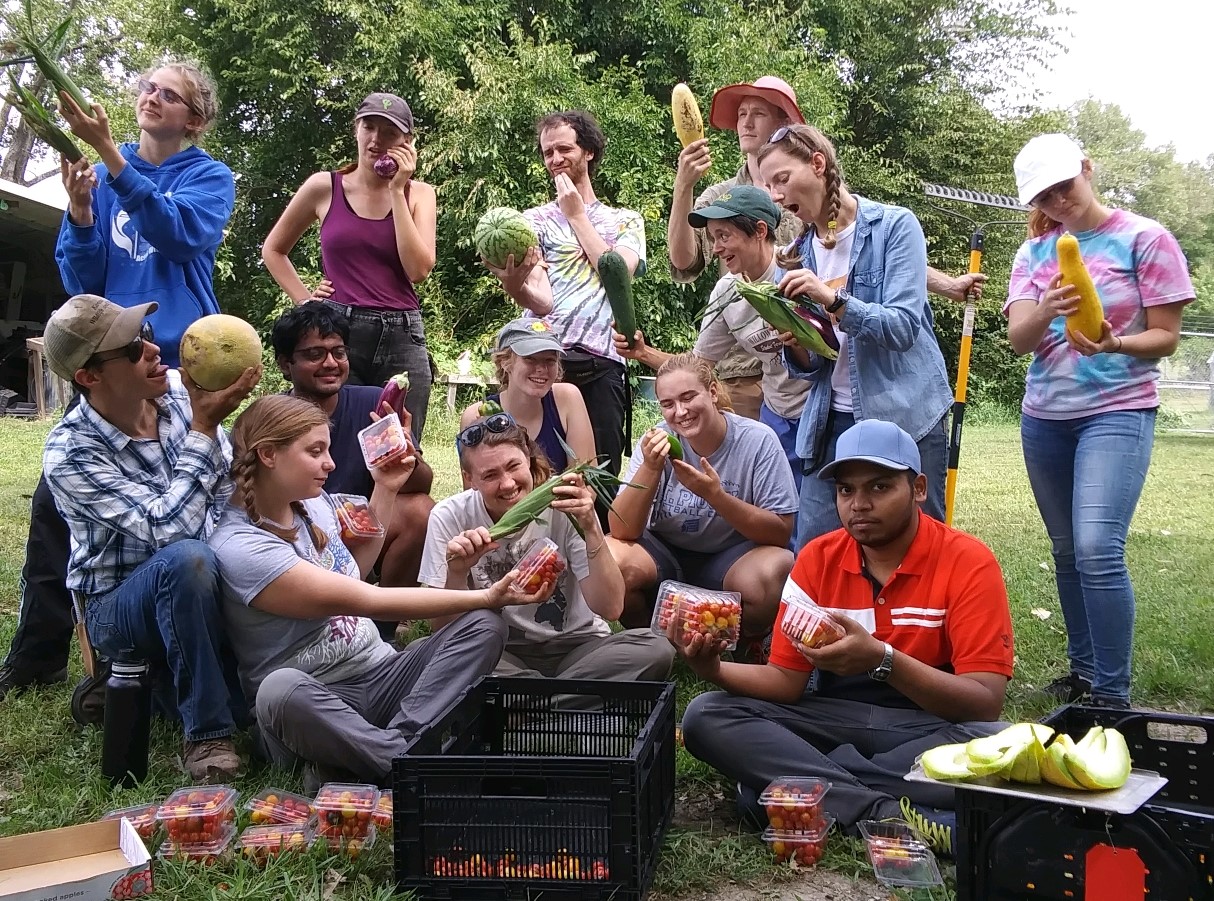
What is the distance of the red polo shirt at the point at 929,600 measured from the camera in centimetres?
302

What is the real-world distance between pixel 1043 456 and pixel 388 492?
2.66 m

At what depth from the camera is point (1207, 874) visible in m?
2.14

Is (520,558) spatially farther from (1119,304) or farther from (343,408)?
(1119,304)

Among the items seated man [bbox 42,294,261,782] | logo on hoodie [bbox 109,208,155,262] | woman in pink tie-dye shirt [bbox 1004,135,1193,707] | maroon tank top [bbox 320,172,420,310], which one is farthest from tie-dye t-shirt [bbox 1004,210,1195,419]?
logo on hoodie [bbox 109,208,155,262]

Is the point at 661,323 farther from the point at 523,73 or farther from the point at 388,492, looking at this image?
the point at 388,492

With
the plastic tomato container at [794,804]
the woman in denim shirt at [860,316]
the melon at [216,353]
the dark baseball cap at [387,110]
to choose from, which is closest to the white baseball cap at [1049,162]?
the woman in denim shirt at [860,316]

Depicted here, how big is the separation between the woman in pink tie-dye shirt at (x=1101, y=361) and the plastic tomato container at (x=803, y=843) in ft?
4.94

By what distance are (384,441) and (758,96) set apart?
2.35 meters

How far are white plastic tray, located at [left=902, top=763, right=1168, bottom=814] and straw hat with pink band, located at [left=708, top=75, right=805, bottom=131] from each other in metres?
3.09

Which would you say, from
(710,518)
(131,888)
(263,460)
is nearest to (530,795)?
(131,888)

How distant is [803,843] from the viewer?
2869 millimetres

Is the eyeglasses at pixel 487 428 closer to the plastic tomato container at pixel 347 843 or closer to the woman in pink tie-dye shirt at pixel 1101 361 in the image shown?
the plastic tomato container at pixel 347 843

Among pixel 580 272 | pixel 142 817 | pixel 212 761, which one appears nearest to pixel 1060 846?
pixel 142 817

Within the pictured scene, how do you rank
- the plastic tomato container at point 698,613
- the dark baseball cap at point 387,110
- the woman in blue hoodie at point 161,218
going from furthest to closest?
the dark baseball cap at point 387,110 → the woman in blue hoodie at point 161,218 → the plastic tomato container at point 698,613
